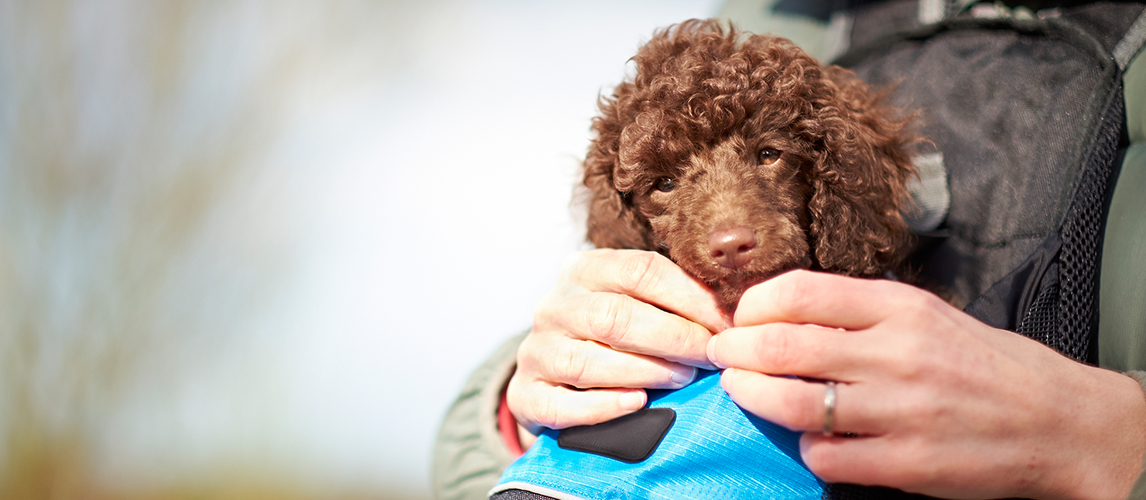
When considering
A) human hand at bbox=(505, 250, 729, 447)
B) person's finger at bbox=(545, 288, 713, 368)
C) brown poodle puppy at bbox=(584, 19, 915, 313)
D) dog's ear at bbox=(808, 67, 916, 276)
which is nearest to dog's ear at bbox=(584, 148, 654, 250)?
brown poodle puppy at bbox=(584, 19, 915, 313)

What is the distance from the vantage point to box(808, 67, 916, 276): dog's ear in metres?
1.36

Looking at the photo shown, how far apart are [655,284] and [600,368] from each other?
23 cm

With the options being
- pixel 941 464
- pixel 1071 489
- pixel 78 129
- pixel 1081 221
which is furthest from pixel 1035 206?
pixel 78 129

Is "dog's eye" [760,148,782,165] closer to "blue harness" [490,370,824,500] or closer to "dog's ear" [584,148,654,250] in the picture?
"dog's ear" [584,148,654,250]

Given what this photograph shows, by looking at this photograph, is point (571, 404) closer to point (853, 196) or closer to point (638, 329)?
point (638, 329)

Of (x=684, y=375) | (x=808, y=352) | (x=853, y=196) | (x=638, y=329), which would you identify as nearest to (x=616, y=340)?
(x=638, y=329)

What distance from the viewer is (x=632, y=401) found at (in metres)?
1.15

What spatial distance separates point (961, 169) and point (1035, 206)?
26 centimetres

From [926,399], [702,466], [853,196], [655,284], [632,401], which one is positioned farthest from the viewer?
[853,196]

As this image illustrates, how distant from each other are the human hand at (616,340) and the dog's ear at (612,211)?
211 millimetres

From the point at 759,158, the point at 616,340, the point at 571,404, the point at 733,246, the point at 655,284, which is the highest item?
the point at 759,158

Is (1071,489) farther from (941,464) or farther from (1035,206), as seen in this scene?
(1035,206)

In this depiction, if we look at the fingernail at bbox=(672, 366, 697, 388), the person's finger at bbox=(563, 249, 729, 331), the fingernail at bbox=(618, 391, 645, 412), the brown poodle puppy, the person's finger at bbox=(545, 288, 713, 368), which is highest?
the brown poodle puppy

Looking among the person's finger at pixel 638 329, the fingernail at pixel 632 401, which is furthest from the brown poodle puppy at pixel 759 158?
the fingernail at pixel 632 401
